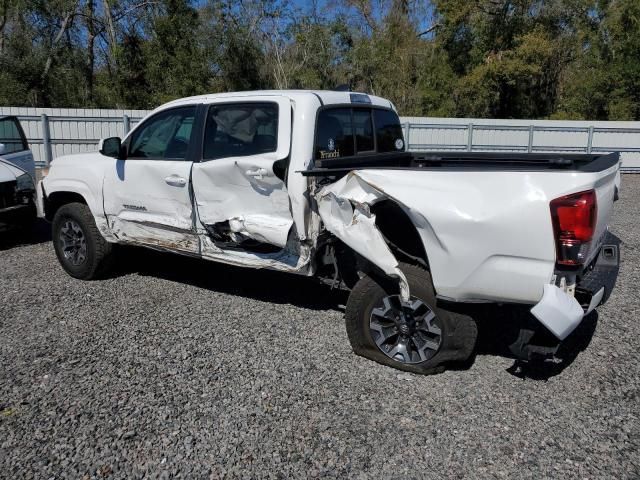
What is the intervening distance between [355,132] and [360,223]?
4.45 feet

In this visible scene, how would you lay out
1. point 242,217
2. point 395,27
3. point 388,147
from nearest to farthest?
point 242,217, point 388,147, point 395,27

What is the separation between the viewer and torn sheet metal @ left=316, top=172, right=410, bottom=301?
3684 millimetres

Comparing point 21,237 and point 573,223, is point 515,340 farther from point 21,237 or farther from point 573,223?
point 21,237

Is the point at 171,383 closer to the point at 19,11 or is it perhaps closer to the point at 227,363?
the point at 227,363

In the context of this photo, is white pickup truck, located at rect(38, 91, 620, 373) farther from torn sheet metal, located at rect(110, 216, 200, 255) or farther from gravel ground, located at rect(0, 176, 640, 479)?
gravel ground, located at rect(0, 176, 640, 479)

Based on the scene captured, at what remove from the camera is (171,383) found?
3797 mm

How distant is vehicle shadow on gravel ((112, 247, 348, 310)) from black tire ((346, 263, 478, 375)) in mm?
1135

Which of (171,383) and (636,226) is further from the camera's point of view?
(636,226)

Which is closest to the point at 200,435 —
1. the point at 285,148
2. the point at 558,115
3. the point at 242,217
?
the point at 242,217

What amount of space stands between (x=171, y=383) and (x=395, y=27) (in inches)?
1136

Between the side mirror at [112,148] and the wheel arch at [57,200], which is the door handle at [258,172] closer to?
the side mirror at [112,148]

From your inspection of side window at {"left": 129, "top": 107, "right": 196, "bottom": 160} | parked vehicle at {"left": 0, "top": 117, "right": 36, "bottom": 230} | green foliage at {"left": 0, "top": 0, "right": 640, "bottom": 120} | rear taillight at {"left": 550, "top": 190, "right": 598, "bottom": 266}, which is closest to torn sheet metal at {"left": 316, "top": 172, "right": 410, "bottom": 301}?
rear taillight at {"left": 550, "top": 190, "right": 598, "bottom": 266}

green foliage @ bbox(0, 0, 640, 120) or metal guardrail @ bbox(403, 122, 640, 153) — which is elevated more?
green foliage @ bbox(0, 0, 640, 120)

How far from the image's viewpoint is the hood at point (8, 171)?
7261 millimetres
